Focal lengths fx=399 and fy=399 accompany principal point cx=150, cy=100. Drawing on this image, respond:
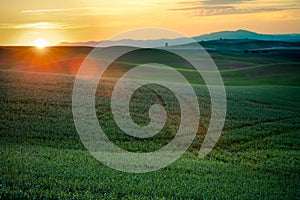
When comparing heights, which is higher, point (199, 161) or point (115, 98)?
point (115, 98)

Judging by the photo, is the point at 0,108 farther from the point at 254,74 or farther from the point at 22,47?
the point at 22,47

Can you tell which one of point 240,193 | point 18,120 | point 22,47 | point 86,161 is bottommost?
point 240,193

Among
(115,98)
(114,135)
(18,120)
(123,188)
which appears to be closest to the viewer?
(123,188)

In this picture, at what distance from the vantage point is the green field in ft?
48.5

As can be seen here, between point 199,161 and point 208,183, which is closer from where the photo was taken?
point 208,183

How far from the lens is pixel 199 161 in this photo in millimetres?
Result: 20375

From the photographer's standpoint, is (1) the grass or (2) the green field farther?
(2) the green field

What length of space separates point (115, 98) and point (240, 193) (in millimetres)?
20401

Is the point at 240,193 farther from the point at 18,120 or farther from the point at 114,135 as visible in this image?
the point at 18,120

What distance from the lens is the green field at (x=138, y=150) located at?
14.8 meters

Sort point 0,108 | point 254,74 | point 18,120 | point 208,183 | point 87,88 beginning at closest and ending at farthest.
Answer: point 208,183
point 18,120
point 0,108
point 87,88
point 254,74

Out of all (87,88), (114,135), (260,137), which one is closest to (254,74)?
(87,88)

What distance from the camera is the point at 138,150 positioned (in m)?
22.6

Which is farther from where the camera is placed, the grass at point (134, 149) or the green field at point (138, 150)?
the green field at point (138, 150)
